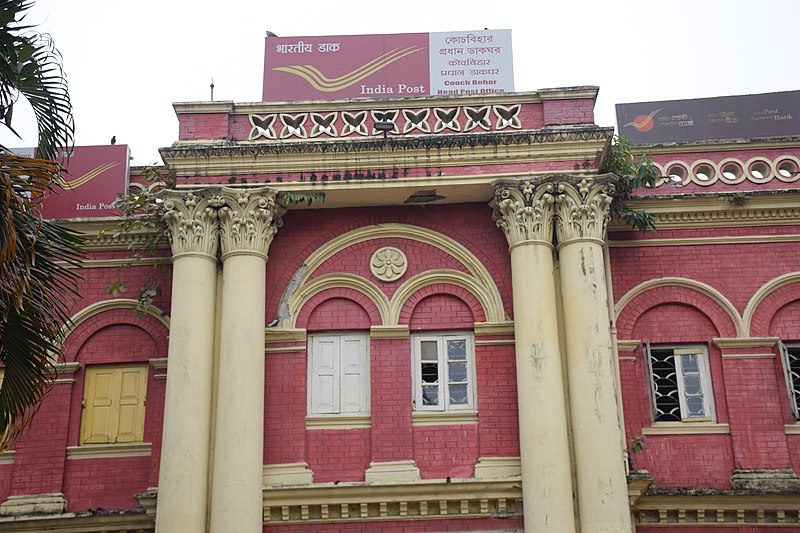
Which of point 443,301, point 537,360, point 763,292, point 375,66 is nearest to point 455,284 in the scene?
point 443,301

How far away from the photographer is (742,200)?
16.6 metres

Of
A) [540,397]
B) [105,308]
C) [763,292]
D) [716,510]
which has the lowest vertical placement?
[716,510]

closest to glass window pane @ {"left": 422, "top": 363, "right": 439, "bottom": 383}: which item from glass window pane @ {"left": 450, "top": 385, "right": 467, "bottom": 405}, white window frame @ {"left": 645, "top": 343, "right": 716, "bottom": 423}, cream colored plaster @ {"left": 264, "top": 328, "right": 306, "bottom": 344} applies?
glass window pane @ {"left": 450, "top": 385, "right": 467, "bottom": 405}

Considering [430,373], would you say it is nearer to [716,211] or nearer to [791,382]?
[716,211]

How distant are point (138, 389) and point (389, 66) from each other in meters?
6.89

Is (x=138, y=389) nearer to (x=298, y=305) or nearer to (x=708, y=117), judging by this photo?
(x=298, y=305)

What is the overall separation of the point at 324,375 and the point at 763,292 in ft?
22.8

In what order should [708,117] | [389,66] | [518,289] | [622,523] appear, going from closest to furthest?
[622,523], [518,289], [389,66], [708,117]

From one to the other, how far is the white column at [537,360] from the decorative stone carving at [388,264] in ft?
5.35

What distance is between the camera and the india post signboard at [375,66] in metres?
17.9

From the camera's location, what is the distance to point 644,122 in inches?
1081

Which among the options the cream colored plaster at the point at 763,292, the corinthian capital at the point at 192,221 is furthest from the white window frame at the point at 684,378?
the corinthian capital at the point at 192,221

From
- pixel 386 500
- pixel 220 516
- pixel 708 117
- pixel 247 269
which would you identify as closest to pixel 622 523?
pixel 386 500

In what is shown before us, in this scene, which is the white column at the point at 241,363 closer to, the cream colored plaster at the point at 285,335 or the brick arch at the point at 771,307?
the cream colored plaster at the point at 285,335
